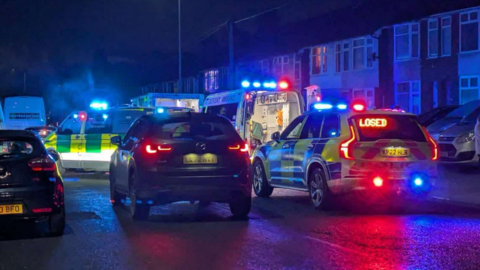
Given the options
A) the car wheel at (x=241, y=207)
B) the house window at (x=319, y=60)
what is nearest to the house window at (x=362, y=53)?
the house window at (x=319, y=60)

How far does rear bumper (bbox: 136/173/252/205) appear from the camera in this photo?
948 cm

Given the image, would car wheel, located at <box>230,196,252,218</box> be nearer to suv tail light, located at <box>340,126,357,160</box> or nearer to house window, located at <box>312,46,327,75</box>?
suv tail light, located at <box>340,126,357,160</box>

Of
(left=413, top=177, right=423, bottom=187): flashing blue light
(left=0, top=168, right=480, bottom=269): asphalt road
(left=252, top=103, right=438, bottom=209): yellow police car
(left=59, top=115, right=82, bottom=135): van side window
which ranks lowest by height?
(left=0, top=168, right=480, bottom=269): asphalt road

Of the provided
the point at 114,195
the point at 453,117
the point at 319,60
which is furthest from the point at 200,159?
the point at 319,60

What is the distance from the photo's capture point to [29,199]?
8.35 m

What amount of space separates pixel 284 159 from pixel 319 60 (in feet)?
89.1

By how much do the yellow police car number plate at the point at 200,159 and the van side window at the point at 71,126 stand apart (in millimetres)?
8765

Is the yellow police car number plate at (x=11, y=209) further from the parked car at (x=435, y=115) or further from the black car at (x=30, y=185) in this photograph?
the parked car at (x=435, y=115)

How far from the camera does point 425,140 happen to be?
10.9m

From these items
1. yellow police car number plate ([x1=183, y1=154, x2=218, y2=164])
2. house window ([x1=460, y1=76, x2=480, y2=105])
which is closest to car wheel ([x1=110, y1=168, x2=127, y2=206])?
yellow police car number plate ([x1=183, y1=154, x2=218, y2=164])

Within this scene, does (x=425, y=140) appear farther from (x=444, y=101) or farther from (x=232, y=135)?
(x=444, y=101)

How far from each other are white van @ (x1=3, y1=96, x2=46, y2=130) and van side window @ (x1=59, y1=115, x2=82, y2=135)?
2177cm

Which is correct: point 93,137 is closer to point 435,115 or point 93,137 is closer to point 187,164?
point 187,164

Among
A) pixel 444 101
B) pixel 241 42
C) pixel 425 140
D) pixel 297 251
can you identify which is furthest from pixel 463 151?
pixel 241 42
